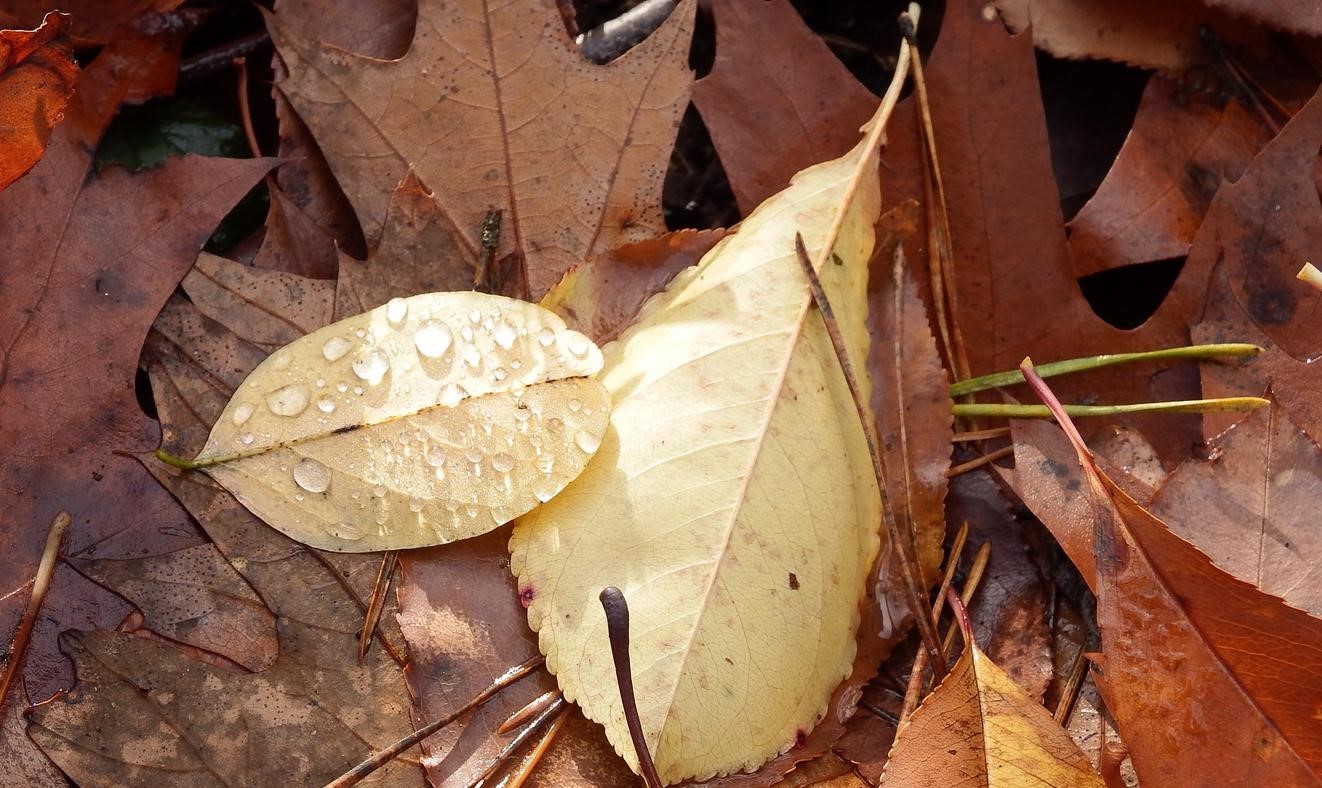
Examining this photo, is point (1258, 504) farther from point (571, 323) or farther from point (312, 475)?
point (312, 475)

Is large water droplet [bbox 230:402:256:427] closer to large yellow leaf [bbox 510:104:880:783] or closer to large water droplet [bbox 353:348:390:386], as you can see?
large water droplet [bbox 353:348:390:386]

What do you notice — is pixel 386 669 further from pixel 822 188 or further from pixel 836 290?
pixel 822 188

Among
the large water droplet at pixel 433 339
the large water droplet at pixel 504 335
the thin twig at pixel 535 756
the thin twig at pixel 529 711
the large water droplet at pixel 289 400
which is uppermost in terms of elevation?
the large water droplet at pixel 504 335

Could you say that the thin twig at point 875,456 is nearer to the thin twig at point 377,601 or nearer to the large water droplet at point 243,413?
the thin twig at point 377,601

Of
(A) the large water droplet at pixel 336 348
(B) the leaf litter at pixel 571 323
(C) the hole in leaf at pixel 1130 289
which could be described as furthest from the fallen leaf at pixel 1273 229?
(A) the large water droplet at pixel 336 348

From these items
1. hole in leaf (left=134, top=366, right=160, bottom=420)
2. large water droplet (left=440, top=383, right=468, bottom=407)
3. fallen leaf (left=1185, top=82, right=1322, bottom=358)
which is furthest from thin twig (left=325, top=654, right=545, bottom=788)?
fallen leaf (left=1185, top=82, right=1322, bottom=358)

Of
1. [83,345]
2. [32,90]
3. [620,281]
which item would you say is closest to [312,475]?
[83,345]
